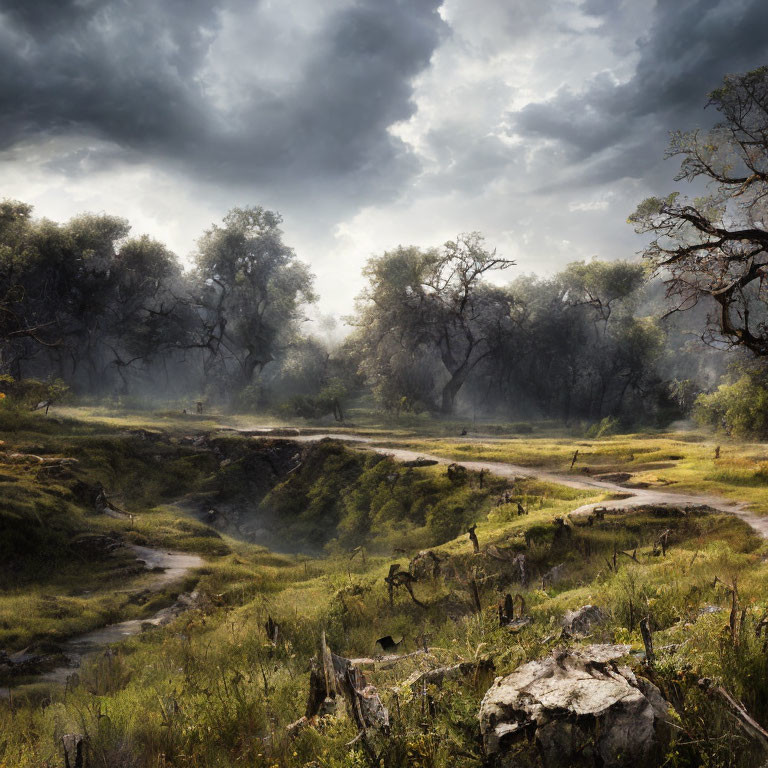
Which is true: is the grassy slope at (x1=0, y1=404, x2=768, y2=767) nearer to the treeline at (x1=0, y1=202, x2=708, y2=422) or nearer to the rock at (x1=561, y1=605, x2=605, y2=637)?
the rock at (x1=561, y1=605, x2=605, y2=637)

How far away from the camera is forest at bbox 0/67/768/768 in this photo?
2.66 m

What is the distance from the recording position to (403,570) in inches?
341

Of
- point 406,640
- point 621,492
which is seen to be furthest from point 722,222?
point 406,640

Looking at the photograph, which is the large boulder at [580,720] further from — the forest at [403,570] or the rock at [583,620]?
the rock at [583,620]

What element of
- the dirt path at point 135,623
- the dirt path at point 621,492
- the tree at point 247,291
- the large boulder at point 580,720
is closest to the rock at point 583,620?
the large boulder at point 580,720

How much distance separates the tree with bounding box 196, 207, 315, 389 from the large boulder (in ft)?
133

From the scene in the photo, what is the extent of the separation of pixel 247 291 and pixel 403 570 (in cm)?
3696

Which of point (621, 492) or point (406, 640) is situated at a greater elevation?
point (621, 492)

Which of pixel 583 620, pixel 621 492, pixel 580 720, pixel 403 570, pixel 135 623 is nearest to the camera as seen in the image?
pixel 580 720

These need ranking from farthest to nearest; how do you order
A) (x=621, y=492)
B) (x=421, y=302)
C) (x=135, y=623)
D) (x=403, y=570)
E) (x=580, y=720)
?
(x=421, y=302) → (x=621, y=492) → (x=403, y=570) → (x=135, y=623) → (x=580, y=720)

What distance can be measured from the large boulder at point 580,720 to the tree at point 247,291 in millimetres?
40512

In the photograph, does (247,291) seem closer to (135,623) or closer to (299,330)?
(299,330)

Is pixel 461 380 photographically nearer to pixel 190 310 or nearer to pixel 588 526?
pixel 190 310

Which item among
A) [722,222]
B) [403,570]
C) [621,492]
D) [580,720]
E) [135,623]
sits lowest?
[135,623]
